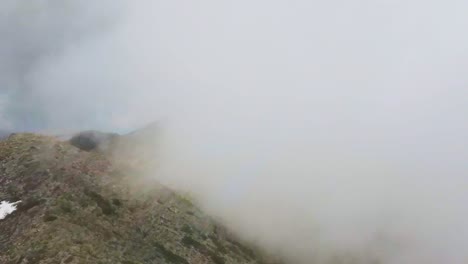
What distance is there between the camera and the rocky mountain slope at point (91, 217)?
3698 inches

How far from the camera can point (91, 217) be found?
10806 centimetres

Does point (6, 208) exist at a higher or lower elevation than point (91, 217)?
lower

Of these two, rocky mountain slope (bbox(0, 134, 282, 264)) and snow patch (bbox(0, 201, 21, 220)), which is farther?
snow patch (bbox(0, 201, 21, 220))

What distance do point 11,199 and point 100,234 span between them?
76.0 ft

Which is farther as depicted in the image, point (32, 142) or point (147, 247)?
point (32, 142)

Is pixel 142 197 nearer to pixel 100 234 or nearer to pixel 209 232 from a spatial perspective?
pixel 209 232

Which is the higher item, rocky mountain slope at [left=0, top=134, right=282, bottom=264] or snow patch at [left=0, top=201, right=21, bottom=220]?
rocky mountain slope at [left=0, top=134, right=282, bottom=264]

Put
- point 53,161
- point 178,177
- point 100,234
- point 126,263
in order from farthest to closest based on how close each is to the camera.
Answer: point 178,177, point 53,161, point 100,234, point 126,263

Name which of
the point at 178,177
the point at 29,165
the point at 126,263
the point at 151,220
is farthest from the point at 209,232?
the point at 178,177

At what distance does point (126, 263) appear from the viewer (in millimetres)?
95062

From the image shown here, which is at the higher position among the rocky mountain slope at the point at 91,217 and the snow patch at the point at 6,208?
the rocky mountain slope at the point at 91,217

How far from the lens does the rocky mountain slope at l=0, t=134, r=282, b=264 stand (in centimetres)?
9393

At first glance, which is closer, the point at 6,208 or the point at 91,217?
the point at 6,208

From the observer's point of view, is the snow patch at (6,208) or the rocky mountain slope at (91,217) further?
the snow patch at (6,208)
